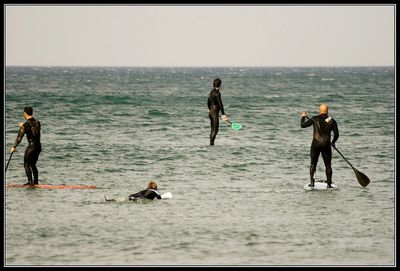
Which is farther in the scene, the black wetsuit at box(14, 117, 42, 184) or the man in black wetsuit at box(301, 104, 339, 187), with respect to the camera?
the black wetsuit at box(14, 117, 42, 184)

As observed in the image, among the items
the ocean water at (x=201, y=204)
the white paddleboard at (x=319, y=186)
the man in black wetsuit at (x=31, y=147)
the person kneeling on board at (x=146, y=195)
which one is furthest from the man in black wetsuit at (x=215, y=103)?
the person kneeling on board at (x=146, y=195)

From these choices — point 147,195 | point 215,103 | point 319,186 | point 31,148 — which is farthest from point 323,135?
point 215,103

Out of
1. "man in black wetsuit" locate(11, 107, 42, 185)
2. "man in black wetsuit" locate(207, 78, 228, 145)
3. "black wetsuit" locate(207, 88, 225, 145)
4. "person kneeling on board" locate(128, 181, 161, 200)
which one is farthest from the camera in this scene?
"black wetsuit" locate(207, 88, 225, 145)

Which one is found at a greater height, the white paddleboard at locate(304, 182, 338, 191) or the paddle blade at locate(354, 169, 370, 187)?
the paddle blade at locate(354, 169, 370, 187)

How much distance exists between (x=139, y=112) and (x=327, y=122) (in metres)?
25.2

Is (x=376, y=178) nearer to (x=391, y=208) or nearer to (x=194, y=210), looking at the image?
(x=391, y=208)

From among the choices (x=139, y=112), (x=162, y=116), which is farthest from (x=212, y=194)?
(x=139, y=112)

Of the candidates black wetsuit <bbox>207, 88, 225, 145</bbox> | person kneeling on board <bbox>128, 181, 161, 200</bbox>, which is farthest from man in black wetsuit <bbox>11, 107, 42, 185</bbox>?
black wetsuit <bbox>207, 88, 225, 145</bbox>

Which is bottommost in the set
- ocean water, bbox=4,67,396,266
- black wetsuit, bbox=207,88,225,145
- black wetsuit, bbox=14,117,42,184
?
ocean water, bbox=4,67,396,266

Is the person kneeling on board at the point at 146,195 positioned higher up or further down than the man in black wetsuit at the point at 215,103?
further down

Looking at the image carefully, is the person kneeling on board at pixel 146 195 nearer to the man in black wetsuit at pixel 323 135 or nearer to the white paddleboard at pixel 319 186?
the white paddleboard at pixel 319 186

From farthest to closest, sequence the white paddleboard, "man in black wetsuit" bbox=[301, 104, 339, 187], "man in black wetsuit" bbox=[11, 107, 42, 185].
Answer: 1. "man in black wetsuit" bbox=[11, 107, 42, 185]
2. the white paddleboard
3. "man in black wetsuit" bbox=[301, 104, 339, 187]

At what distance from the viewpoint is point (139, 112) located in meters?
42.8

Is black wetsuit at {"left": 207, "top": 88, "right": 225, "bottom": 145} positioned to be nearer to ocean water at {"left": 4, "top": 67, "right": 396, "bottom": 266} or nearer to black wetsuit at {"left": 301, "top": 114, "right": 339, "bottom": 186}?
ocean water at {"left": 4, "top": 67, "right": 396, "bottom": 266}
